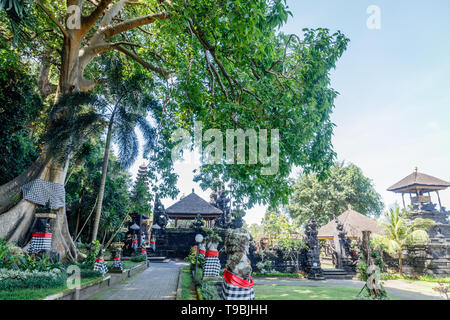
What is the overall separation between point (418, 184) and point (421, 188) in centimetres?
90

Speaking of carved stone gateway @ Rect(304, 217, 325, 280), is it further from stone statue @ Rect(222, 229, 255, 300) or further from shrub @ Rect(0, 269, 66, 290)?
shrub @ Rect(0, 269, 66, 290)

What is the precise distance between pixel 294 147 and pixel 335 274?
12.1m

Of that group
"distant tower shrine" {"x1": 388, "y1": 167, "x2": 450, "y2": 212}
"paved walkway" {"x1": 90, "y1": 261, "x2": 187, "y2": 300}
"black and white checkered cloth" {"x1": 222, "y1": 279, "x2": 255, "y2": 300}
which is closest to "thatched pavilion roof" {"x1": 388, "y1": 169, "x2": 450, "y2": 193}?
"distant tower shrine" {"x1": 388, "y1": 167, "x2": 450, "y2": 212}

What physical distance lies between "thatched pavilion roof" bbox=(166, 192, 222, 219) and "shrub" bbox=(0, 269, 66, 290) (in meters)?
15.8

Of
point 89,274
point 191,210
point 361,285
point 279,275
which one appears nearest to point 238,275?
point 89,274

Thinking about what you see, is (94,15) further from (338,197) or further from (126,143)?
(338,197)

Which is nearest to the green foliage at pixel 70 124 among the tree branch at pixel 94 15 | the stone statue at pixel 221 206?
the tree branch at pixel 94 15

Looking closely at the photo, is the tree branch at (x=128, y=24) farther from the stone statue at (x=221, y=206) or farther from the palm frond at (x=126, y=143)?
the stone statue at (x=221, y=206)

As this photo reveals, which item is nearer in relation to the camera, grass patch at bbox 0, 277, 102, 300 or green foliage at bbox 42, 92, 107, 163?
grass patch at bbox 0, 277, 102, 300

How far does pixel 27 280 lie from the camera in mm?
5559

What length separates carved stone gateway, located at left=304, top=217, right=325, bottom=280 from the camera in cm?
1432

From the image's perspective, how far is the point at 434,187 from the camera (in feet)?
65.5
